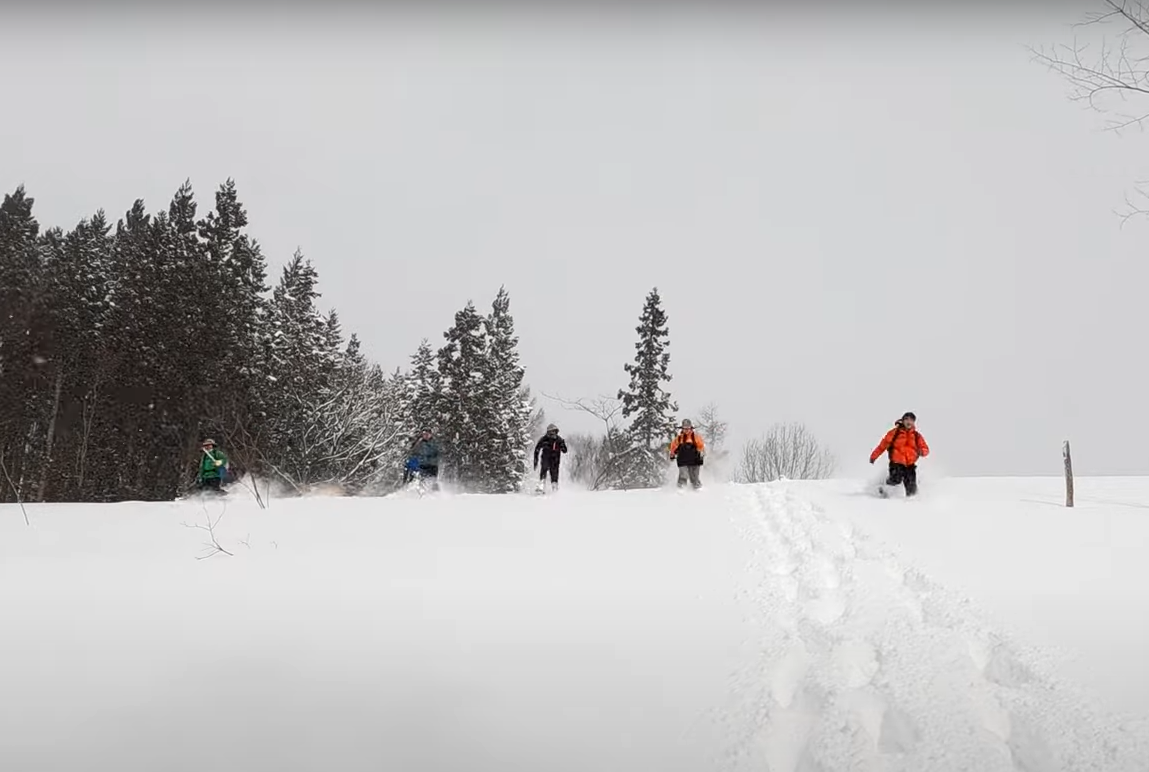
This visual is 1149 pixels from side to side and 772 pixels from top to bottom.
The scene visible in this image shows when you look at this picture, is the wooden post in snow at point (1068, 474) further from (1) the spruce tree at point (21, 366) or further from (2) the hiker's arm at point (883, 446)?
(1) the spruce tree at point (21, 366)

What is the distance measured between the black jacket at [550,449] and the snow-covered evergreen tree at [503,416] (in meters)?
20.3

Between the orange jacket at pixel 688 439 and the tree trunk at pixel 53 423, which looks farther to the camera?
the tree trunk at pixel 53 423

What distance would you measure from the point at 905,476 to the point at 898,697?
30.3 ft

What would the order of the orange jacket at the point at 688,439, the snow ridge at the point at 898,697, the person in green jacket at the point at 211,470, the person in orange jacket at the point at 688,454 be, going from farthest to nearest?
the orange jacket at the point at 688,439
the person in orange jacket at the point at 688,454
the person in green jacket at the point at 211,470
the snow ridge at the point at 898,697

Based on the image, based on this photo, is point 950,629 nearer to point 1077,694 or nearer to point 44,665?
point 1077,694

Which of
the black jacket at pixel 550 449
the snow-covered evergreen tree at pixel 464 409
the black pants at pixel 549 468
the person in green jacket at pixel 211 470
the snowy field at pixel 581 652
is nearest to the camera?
the snowy field at pixel 581 652

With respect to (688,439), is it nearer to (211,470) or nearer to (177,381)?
(211,470)

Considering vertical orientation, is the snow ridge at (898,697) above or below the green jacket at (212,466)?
below

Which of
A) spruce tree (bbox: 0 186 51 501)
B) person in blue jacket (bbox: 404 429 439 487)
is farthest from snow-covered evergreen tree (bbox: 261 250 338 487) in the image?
person in blue jacket (bbox: 404 429 439 487)

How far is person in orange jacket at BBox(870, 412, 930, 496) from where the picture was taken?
12.6 m

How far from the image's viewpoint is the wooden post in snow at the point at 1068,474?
456 inches

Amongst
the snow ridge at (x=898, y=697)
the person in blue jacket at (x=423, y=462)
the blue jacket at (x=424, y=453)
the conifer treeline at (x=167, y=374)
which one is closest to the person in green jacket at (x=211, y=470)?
the person in blue jacket at (x=423, y=462)

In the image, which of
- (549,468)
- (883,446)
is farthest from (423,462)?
(883,446)

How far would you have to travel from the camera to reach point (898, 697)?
177 inches
